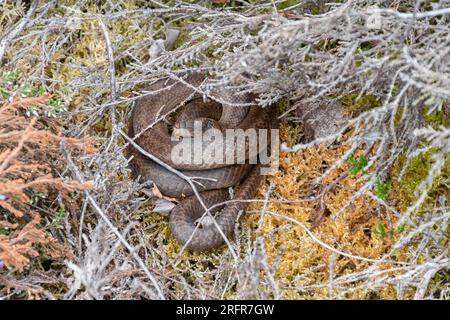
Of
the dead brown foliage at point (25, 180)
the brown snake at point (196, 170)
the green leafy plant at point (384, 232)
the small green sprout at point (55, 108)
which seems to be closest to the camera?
the dead brown foliage at point (25, 180)

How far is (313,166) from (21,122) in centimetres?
166

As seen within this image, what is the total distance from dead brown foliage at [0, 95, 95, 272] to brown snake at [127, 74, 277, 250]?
542 mm

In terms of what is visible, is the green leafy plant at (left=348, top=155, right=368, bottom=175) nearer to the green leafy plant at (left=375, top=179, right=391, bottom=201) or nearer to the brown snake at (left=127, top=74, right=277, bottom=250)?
the green leafy plant at (left=375, top=179, right=391, bottom=201)

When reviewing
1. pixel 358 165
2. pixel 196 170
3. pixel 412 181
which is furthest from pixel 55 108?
pixel 412 181

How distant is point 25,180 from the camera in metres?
3.02

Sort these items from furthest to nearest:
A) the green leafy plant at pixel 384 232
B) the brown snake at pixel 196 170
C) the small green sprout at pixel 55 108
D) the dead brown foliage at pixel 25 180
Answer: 1. the brown snake at pixel 196 170
2. the small green sprout at pixel 55 108
3. the green leafy plant at pixel 384 232
4. the dead brown foliage at pixel 25 180

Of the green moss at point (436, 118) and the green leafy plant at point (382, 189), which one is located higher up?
the green moss at point (436, 118)

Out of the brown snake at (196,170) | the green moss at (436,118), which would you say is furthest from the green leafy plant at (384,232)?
the brown snake at (196,170)

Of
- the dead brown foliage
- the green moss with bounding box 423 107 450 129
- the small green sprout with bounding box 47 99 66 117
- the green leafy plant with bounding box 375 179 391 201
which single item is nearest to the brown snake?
the small green sprout with bounding box 47 99 66 117

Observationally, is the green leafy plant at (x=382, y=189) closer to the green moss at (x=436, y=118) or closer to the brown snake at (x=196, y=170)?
the green moss at (x=436, y=118)

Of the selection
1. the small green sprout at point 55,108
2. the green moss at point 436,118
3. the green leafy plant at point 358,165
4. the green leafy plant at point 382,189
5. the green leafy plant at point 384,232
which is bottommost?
the green leafy plant at point 384,232

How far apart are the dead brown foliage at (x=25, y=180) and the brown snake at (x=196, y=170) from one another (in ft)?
1.78

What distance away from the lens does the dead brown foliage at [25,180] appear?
2.59 m

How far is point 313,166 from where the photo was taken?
3537mm
